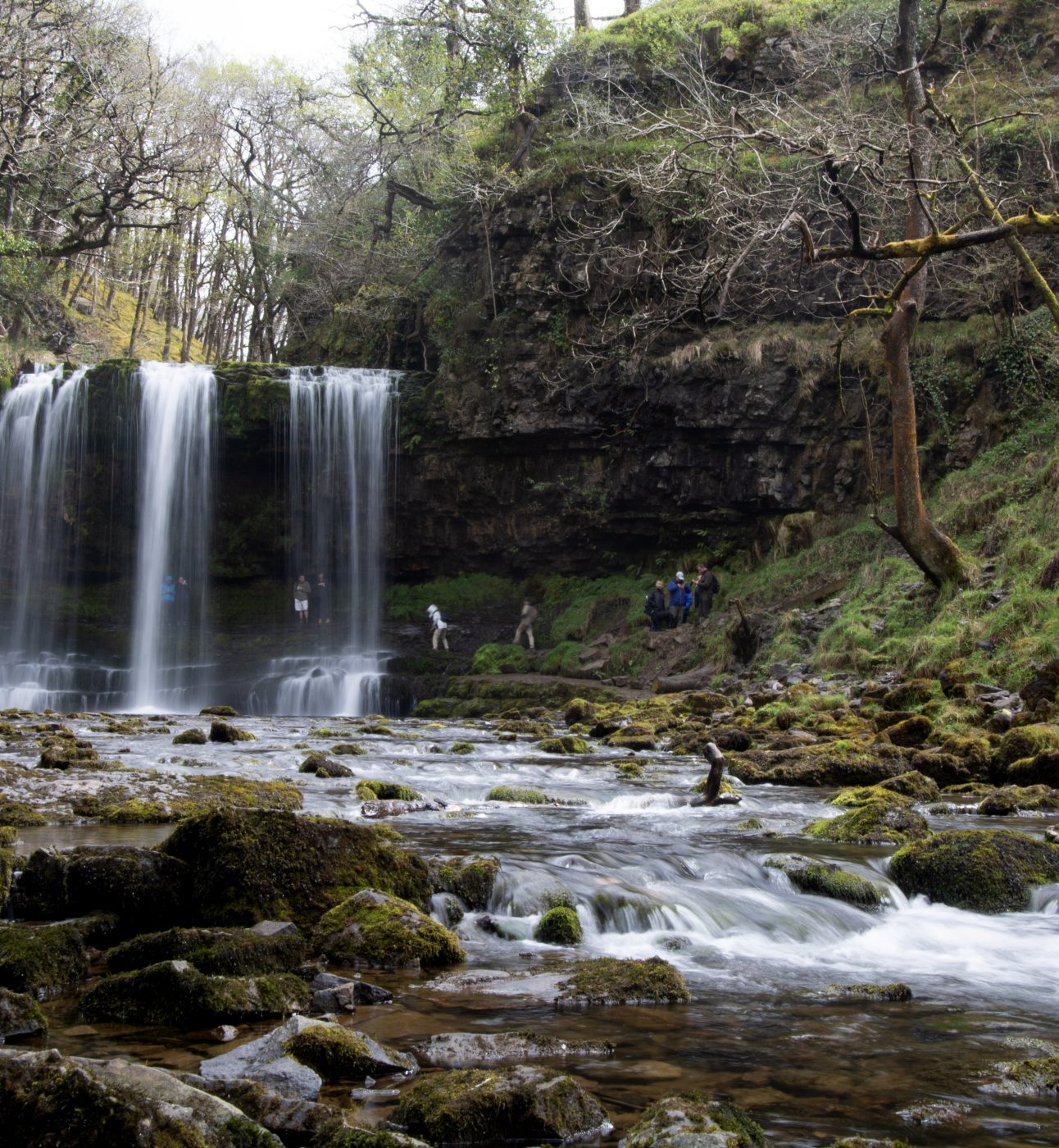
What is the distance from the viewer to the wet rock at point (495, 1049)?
3746 millimetres

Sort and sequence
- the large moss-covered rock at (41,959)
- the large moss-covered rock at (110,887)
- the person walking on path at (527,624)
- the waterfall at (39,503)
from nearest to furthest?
the large moss-covered rock at (41,959) → the large moss-covered rock at (110,887) → the person walking on path at (527,624) → the waterfall at (39,503)

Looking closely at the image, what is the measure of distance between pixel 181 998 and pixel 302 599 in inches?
985

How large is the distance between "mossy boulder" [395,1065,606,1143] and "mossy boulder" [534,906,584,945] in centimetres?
237

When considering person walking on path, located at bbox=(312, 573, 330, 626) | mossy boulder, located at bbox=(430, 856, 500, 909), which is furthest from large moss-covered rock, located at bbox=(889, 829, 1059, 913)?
person walking on path, located at bbox=(312, 573, 330, 626)

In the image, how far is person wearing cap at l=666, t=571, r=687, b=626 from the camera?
79.7ft

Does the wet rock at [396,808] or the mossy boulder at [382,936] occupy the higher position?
the mossy boulder at [382,936]

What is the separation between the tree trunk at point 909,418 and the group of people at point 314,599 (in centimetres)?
1636

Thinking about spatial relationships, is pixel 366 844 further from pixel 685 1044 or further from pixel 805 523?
pixel 805 523

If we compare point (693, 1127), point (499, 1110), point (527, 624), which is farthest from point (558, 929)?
point (527, 624)

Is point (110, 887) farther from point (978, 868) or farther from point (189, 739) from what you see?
point (189, 739)

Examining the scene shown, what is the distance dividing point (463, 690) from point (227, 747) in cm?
1007

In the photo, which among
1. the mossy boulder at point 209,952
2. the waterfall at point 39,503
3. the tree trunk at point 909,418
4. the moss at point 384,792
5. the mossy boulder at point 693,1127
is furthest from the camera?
the waterfall at point 39,503

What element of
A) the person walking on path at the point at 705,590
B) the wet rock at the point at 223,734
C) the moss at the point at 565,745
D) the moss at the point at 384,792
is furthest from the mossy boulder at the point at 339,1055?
the person walking on path at the point at 705,590

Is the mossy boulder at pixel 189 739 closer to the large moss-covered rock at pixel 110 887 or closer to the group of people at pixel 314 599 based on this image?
the large moss-covered rock at pixel 110 887
